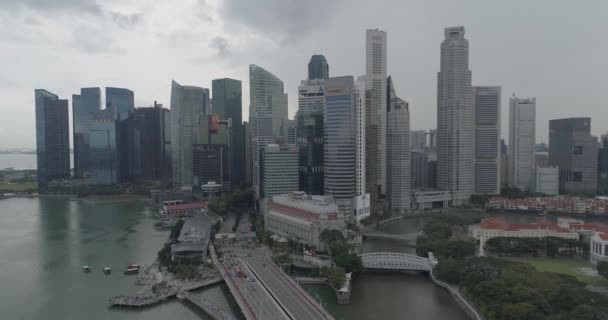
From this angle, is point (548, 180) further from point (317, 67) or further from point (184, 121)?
point (184, 121)

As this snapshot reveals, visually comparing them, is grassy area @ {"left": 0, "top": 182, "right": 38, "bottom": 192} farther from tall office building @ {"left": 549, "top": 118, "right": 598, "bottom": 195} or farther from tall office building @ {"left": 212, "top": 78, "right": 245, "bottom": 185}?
tall office building @ {"left": 549, "top": 118, "right": 598, "bottom": 195}

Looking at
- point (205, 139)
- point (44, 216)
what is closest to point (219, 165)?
point (205, 139)

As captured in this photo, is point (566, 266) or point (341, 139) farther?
point (341, 139)

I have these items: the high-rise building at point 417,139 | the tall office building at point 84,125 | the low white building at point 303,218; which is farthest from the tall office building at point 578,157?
the tall office building at point 84,125

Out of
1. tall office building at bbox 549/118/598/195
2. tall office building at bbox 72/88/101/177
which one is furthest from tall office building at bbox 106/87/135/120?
tall office building at bbox 549/118/598/195

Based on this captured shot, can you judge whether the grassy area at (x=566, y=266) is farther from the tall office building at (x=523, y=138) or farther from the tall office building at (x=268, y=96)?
the tall office building at (x=523, y=138)

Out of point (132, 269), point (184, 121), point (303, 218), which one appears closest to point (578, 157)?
point (303, 218)

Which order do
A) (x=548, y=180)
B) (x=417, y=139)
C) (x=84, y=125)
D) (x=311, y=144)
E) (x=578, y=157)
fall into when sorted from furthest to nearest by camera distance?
(x=417, y=139) < (x=84, y=125) < (x=548, y=180) < (x=578, y=157) < (x=311, y=144)

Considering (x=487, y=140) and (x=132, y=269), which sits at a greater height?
(x=487, y=140)
